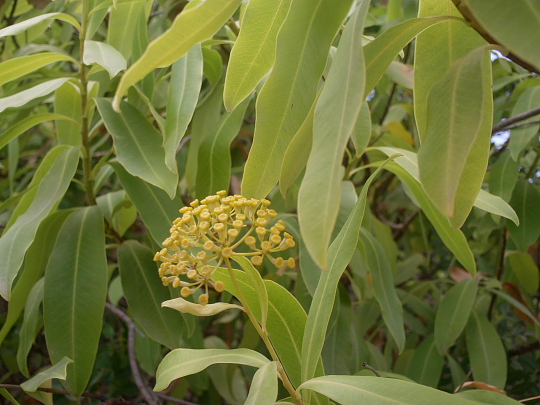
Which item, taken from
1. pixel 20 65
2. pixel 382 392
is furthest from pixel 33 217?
pixel 382 392

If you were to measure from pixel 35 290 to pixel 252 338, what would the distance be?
58cm

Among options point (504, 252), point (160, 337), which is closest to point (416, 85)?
point (160, 337)

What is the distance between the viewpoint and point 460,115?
1.55 ft

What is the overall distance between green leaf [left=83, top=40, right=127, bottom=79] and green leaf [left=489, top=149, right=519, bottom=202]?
3.13 feet

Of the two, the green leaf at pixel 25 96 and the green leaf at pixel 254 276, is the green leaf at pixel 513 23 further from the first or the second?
the green leaf at pixel 25 96

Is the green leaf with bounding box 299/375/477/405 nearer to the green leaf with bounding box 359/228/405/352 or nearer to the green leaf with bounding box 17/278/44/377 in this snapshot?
the green leaf with bounding box 359/228/405/352

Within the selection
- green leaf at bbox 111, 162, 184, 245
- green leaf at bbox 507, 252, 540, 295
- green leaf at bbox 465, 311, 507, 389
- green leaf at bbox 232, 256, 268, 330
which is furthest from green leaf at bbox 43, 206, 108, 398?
green leaf at bbox 507, 252, 540, 295

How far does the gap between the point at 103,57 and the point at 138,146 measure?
0.56 ft

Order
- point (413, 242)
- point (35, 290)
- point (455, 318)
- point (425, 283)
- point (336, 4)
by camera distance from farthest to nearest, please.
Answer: point (413, 242) → point (425, 283) → point (455, 318) → point (35, 290) → point (336, 4)

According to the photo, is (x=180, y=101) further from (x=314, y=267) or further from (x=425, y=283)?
(x=425, y=283)

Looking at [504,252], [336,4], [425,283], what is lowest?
[425,283]

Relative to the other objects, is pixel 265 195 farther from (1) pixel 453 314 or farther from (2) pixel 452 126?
(1) pixel 453 314

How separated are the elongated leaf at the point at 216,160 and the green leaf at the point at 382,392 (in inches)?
19.8

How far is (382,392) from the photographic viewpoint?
1.84 feet
